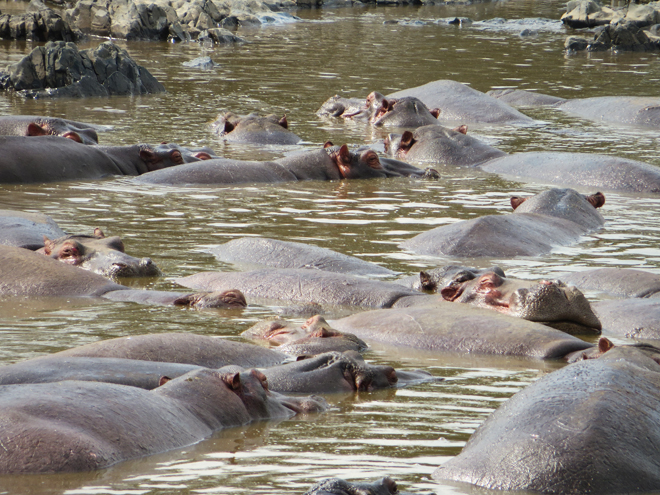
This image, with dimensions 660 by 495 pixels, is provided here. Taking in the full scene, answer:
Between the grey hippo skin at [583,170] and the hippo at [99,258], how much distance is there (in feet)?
18.0

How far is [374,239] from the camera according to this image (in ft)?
28.2

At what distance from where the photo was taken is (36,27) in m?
24.4

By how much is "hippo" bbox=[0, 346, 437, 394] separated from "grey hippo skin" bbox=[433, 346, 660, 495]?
1.01 meters

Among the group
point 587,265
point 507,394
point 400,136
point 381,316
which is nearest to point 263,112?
point 400,136

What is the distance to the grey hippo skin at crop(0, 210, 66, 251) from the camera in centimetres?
737

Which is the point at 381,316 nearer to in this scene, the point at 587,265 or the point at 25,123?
the point at 587,265

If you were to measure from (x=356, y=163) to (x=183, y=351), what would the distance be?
675 centimetres

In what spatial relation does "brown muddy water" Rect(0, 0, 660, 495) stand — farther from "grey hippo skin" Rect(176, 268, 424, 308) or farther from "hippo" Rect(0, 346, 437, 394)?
"grey hippo skin" Rect(176, 268, 424, 308)

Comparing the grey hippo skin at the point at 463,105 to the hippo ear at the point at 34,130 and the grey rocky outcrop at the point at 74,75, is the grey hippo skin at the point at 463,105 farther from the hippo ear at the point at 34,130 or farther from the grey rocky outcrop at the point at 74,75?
the hippo ear at the point at 34,130

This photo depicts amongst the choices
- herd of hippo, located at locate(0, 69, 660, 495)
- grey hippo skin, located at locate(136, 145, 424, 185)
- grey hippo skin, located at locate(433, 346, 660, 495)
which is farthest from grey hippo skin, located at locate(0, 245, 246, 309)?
grey hippo skin, located at locate(136, 145, 424, 185)

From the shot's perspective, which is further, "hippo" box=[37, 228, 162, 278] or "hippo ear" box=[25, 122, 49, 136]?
"hippo ear" box=[25, 122, 49, 136]

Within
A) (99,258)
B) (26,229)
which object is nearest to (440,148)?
(26,229)

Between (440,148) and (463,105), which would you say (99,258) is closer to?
(440,148)

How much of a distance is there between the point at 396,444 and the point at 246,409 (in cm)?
61
